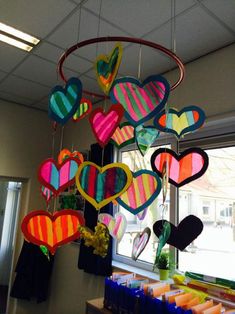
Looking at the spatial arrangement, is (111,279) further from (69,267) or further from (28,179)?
(28,179)

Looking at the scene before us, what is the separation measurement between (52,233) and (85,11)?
1332 millimetres

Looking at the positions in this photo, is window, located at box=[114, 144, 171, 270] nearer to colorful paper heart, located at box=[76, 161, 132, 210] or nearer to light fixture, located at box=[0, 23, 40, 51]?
colorful paper heart, located at box=[76, 161, 132, 210]

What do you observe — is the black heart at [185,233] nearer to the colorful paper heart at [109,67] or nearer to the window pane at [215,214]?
the colorful paper heart at [109,67]

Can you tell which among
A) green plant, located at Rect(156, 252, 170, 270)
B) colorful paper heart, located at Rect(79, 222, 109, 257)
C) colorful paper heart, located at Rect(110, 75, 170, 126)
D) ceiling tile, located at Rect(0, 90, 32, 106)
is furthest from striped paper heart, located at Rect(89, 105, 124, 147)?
ceiling tile, located at Rect(0, 90, 32, 106)

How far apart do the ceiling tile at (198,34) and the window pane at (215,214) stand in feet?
2.56

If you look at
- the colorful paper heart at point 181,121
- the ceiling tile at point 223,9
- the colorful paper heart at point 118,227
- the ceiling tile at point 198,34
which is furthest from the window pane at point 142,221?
the ceiling tile at point 223,9

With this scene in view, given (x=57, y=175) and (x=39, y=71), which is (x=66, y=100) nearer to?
(x=57, y=175)

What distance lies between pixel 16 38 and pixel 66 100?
1.12m

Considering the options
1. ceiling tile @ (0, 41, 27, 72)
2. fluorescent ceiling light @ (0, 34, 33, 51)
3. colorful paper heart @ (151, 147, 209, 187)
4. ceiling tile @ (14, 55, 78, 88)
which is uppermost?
ceiling tile @ (14, 55, 78, 88)

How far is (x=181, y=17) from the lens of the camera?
1.55m

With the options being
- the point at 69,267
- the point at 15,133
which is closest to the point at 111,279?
the point at 69,267

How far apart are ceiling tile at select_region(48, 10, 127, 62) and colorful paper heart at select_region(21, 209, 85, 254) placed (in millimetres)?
1257

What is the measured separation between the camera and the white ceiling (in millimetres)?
1489

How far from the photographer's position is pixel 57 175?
1175 mm
